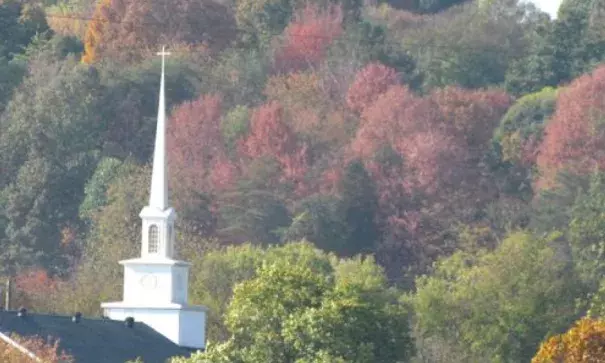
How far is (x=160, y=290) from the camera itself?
78000mm

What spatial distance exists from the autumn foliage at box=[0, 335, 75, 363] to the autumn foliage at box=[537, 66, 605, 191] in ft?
158

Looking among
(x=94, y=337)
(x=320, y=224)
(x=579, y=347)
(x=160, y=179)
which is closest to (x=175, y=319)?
(x=160, y=179)

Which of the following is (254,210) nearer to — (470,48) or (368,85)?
(368,85)

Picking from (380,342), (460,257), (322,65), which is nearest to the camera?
(380,342)

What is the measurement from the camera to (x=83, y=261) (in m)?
106

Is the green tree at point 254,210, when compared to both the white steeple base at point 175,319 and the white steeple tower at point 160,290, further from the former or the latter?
the white steeple base at point 175,319

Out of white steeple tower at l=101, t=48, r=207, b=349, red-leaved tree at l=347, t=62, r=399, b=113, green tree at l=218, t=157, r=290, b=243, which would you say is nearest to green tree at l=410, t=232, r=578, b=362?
white steeple tower at l=101, t=48, r=207, b=349

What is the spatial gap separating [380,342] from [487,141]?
5559 cm

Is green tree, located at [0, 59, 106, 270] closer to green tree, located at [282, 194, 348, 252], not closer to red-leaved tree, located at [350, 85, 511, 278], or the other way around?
green tree, located at [282, 194, 348, 252]

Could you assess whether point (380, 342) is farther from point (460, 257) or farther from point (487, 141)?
point (487, 141)

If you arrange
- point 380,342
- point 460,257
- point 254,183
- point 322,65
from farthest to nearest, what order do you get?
point 322,65, point 254,183, point 460,257, point 380,342

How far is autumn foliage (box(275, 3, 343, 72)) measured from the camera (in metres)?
134

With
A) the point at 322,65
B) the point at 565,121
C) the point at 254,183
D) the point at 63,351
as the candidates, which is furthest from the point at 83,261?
the point at 63,351

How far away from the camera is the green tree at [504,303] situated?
83.2 meters
